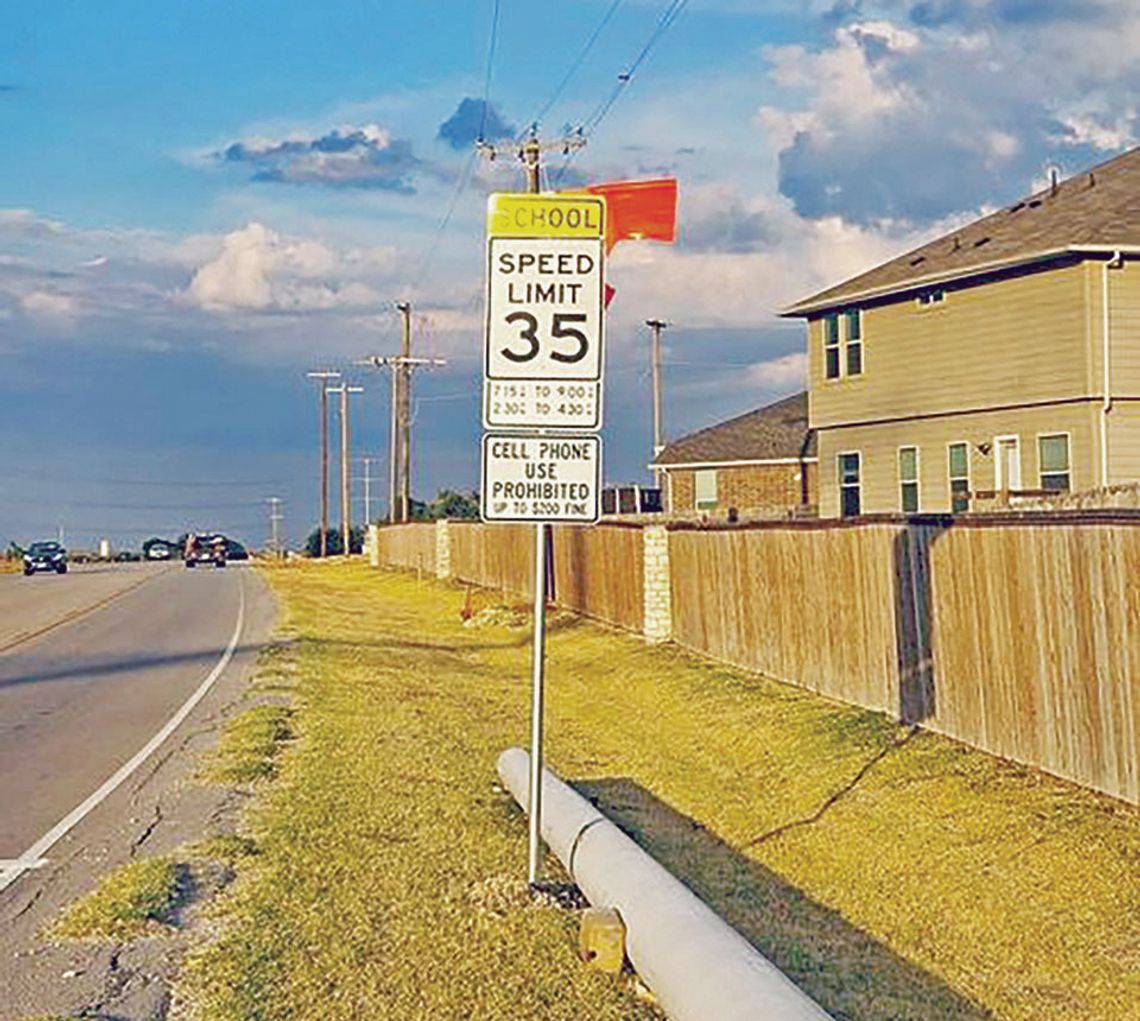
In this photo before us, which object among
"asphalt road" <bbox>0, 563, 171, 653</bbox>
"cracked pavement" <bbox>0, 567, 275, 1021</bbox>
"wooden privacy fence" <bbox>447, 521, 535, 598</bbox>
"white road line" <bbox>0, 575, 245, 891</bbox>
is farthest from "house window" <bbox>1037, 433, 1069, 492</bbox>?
"asphalt road" <bbox>0, 563, 171, 653</bbox>

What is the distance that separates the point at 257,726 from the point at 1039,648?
7.55 m

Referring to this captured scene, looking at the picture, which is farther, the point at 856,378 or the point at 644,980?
the point at 856,378

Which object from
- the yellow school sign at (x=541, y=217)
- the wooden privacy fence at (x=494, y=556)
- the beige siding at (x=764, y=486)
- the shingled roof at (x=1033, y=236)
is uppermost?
the shingled roof at (x=1033, y=236)

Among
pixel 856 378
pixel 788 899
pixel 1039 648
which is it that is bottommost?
pixel 788 899

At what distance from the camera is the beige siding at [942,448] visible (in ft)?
97.6

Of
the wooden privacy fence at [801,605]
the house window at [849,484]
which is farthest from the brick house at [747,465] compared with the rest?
the wooden privacy fence at [801,605]

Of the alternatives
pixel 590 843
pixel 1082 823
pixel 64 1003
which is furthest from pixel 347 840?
pixel 1082 823

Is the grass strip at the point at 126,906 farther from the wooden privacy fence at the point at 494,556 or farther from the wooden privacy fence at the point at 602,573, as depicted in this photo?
the wooden privacy fence at the point at 494,556

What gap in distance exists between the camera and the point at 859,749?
13.8 m

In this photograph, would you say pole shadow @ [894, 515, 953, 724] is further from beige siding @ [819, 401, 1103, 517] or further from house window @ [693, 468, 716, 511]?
house window @ [693, 468, 716, 511]

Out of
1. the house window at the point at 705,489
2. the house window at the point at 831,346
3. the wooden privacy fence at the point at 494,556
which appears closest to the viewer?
the house window at the point at 831,346

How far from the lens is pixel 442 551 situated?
173 feet

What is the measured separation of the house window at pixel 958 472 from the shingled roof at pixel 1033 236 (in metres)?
3.08

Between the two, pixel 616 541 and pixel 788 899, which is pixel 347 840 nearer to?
pixel 788 899
